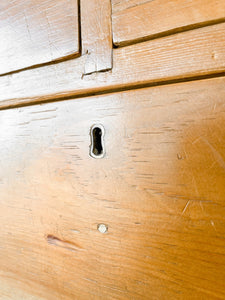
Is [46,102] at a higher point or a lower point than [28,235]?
higher

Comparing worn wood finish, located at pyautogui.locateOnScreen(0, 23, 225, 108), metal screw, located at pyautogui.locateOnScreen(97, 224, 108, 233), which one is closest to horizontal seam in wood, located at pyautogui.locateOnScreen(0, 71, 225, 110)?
worn wood finish, located at pyautogui.locateOnScreen(0, 23, 225, 108)

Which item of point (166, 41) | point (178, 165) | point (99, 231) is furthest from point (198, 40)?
point (99, 231)

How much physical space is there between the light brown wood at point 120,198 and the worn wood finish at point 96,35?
0.20 ft

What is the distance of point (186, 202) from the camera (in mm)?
302

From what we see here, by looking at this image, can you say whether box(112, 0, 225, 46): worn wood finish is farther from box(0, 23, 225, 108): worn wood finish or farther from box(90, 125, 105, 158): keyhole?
box(90, 125, 105, 158): keyhole

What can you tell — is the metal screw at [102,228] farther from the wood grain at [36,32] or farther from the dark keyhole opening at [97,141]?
the wood grain at [36,32]

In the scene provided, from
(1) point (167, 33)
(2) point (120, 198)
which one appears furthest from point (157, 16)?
(2) point (120, 198)

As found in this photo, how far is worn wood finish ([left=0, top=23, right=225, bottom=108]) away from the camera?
304 mm

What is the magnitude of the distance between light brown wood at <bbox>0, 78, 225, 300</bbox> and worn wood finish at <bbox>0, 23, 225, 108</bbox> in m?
0.02

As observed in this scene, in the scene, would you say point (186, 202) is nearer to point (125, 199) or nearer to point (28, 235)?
point (125, 199)

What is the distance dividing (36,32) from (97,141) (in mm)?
269

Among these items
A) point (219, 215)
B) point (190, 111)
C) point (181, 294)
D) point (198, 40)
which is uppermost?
point (198, 40)

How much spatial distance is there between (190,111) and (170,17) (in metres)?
0.16

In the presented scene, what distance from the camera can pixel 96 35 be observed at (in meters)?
0.37
